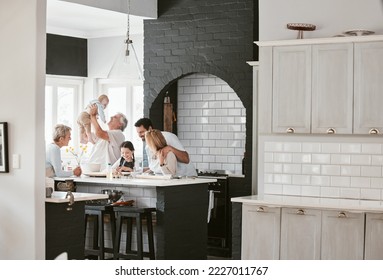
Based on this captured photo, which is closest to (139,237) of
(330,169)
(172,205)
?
(172,205)

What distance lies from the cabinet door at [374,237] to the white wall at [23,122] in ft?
9.16

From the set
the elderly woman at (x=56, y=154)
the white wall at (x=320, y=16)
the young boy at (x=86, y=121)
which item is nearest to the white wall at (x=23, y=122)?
the elderly woman at (x=56, y=154)

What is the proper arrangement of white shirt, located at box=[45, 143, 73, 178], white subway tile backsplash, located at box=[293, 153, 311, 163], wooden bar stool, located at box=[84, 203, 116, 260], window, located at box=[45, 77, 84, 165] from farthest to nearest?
window, located at box=[45, 77, 84, 165] < wooden bar stool, located at box=[84, 203, 116, 260] < white shirt, located at box=[45, 143, 73, 178] < white subway tile backsplash, located at box=[293, 153, 311, 163]

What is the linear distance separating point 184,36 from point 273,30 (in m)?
2.82

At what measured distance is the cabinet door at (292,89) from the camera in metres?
6.88

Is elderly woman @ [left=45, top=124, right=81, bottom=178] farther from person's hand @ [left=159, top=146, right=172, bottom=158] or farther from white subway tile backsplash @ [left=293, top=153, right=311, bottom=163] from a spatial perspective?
white subway tile backsplash @ [left=293, top=153, right=311, bottom=163]

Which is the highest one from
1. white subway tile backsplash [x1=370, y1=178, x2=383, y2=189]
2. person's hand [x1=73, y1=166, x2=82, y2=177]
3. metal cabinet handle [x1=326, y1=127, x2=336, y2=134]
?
metal cabinet handle [x1=326, y1=127, x2=336, y2=134]

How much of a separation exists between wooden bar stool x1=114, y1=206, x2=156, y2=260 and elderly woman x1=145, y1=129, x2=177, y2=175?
2.31 ft

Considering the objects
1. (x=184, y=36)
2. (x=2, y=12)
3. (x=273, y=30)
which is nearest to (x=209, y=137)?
(x=184, y=36)

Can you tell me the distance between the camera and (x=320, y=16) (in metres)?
7.12

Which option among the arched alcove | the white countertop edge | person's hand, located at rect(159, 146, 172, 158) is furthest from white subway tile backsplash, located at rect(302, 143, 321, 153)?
the arched alcove

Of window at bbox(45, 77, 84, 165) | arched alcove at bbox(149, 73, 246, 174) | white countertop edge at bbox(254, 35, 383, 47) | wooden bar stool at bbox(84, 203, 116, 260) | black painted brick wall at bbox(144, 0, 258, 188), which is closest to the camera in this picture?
white countertop edge at bbox(254, 35, 383, 47)

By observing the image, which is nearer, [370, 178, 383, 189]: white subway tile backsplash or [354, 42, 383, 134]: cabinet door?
[354, 42, 383, 134]: cabinet door

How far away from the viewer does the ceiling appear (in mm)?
9625
